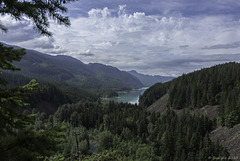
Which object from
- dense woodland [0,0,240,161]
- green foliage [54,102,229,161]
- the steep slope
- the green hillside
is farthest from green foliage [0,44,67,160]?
the green hillside

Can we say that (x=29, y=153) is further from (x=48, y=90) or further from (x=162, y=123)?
(x=48, y=90)

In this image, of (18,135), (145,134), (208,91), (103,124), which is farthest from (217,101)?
(18,135)

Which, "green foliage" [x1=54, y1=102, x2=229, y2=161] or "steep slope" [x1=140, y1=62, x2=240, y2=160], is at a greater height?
"steep slope" [x1=140, y1=62, x2=240, y2=160]

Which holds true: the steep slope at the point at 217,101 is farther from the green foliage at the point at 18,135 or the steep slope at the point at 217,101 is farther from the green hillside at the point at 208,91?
the green foliage at the point at 18,135

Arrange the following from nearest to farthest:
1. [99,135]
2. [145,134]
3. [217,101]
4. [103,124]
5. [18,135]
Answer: [18,135]
[99,135]
[145,134]
[103,124]
[217,101]

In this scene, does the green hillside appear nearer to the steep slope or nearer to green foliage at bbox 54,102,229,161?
the steep slope

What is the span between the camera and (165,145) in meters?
65.9

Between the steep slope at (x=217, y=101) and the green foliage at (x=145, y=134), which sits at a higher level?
the steep slope at (x=217, y=101)

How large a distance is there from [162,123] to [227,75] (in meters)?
70.9

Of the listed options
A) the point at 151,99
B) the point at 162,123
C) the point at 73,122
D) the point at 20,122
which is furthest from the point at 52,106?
the point at 20,122

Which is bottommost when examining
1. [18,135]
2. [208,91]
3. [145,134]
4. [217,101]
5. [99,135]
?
[145,134]

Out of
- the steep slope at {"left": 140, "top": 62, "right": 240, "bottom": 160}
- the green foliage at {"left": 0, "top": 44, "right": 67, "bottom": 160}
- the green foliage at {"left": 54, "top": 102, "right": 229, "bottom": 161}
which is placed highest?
the green foliage at {"left": 0, "top": 44, "right": 67, "bottom": 160}

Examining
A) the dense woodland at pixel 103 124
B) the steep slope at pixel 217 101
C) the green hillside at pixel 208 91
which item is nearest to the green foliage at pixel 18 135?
the dense woodland at pixel 103 124

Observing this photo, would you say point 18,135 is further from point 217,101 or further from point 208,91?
point 208,91
